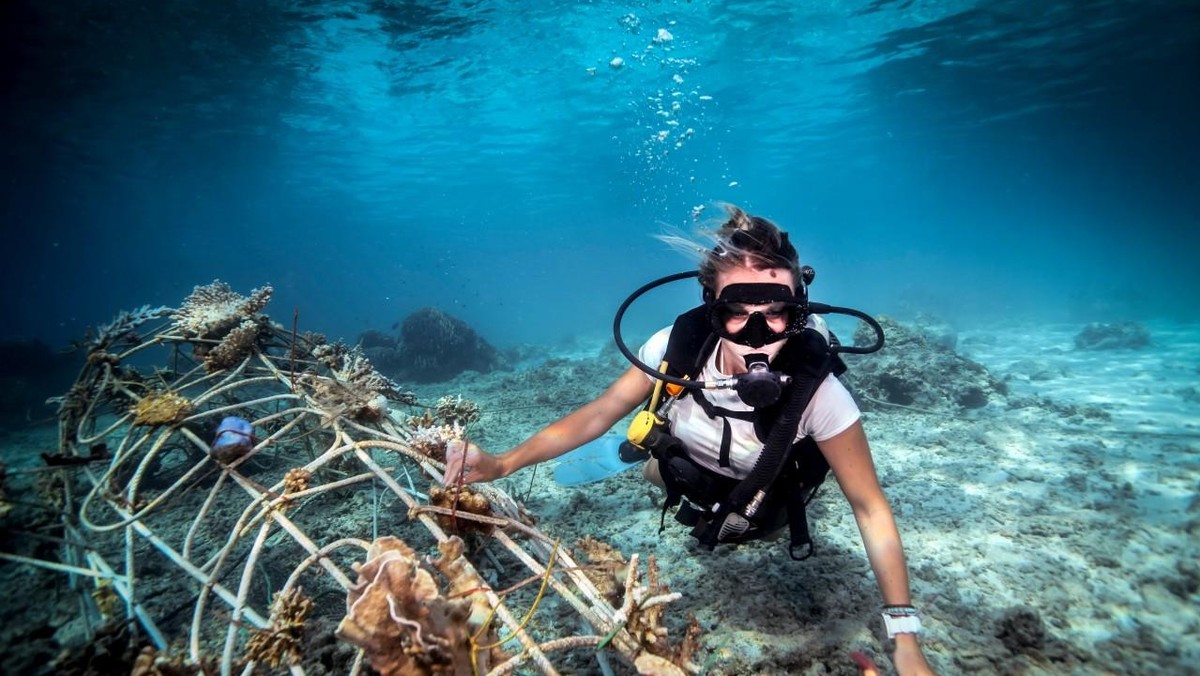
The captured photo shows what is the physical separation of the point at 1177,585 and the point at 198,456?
9903mm

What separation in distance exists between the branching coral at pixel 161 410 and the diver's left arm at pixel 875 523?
14.2 ft

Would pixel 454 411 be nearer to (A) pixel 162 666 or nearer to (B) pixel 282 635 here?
(B) pixel 282 635

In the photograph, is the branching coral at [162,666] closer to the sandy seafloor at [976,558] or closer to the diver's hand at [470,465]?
the diver's hand at [470,465]

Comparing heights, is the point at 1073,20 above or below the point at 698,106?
above

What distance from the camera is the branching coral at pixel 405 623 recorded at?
1.32m

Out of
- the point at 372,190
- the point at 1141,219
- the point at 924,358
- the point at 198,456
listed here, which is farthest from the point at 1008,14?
the point at 1141,219

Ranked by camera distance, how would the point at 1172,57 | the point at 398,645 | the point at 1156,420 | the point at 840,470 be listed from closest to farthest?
the point at 398,645
the point at 840,470
the point at 1156,420
the point at 1172,57

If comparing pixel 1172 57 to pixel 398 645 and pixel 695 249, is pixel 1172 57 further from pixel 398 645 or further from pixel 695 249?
pixel 398 645

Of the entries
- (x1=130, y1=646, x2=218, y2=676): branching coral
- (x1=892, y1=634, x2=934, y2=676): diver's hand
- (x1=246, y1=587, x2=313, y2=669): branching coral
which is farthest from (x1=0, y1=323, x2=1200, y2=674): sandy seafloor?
(x1=130, y1=646, x2=218, y2=676): branching coral

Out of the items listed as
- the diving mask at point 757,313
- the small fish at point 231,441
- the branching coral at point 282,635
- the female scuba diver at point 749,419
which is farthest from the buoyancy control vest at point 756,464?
the small fish at point 231,441

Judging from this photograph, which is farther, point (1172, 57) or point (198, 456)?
point (1172, 57)

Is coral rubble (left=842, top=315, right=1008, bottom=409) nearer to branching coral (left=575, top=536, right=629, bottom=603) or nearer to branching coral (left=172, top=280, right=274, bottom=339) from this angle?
branching coral (left=575, top=536, right=629, bottom=603)

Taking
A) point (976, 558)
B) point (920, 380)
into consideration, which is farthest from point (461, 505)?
point (920, 380)

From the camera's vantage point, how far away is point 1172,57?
19094mm
